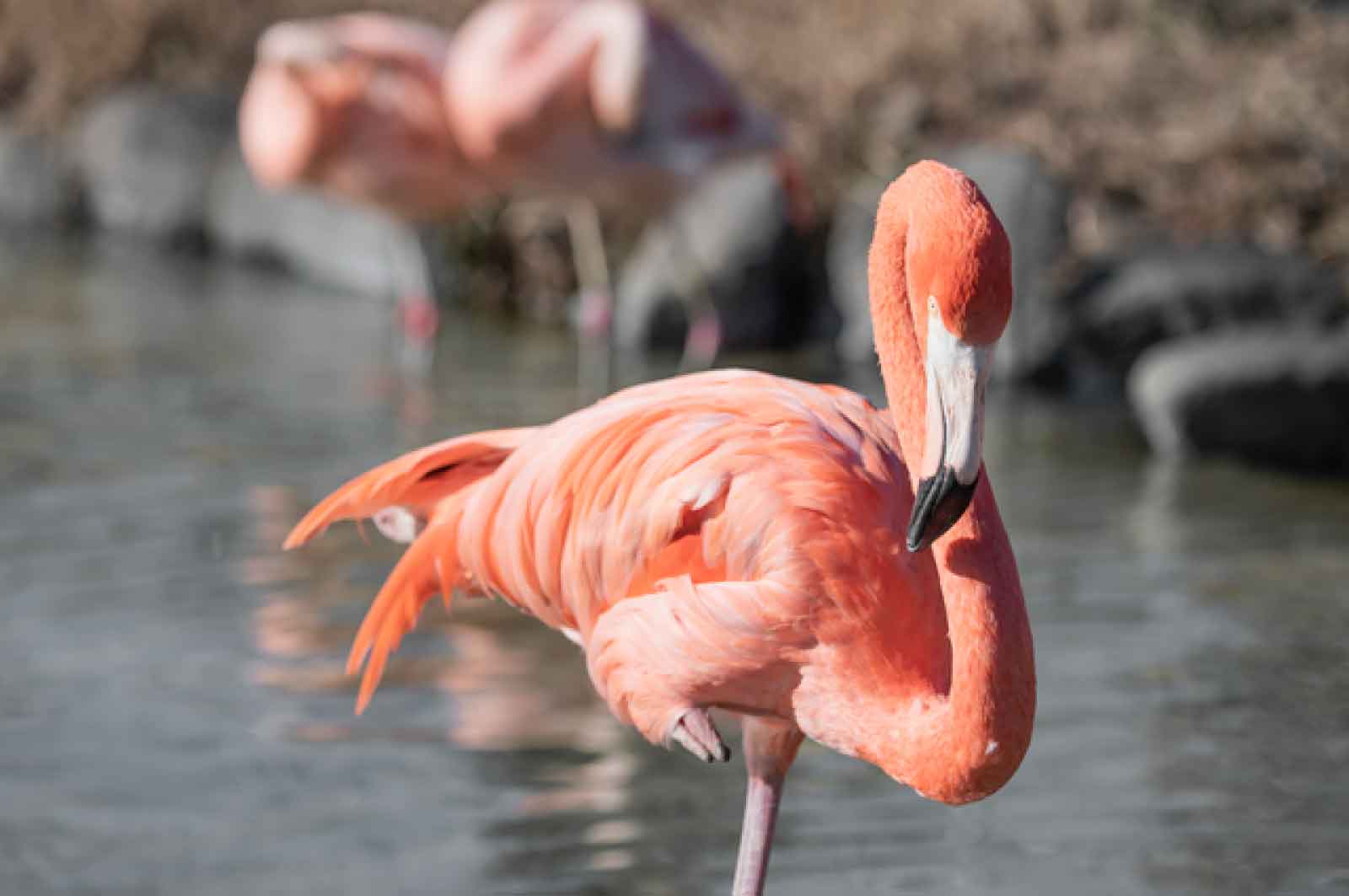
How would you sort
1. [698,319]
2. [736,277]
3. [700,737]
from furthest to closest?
1. [736,277]
2. [698,319]
3. [700,737]

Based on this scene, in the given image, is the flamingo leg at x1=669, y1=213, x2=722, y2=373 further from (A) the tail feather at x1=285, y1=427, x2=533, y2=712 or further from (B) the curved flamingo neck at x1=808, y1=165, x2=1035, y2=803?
(B) the curved flamingo neck at x1=808, y1=165, x2=1035, y2=803

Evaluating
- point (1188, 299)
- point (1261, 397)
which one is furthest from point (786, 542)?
point (1188, 299)

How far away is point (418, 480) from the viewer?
10.6 ft

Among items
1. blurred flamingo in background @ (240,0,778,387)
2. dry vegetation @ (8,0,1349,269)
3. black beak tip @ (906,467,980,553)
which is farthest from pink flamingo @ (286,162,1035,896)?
dry vegetation @ (8,0,1349,269)

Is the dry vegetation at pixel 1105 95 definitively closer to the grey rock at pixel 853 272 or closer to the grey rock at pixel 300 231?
the grey rock at pixel 853 272

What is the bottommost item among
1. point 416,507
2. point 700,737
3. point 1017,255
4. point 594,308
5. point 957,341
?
point 594,308

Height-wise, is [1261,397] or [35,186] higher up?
[1261,397]

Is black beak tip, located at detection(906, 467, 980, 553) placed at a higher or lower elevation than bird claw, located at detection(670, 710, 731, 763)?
higher

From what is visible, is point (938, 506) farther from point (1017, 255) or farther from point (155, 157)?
point (155, 157)

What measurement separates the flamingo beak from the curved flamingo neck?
106 millimetres

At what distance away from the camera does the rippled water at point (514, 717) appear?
11.4 feet

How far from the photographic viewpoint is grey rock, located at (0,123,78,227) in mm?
12812

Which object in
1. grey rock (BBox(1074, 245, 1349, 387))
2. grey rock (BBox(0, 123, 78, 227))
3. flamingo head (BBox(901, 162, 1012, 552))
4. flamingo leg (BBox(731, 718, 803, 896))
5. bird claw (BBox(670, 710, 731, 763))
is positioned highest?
flamingo head (BBox(901, 162, 1012, 552))

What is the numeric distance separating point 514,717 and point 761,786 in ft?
4.12
